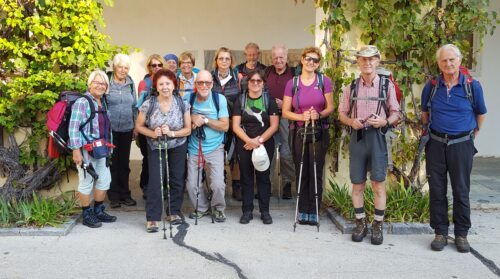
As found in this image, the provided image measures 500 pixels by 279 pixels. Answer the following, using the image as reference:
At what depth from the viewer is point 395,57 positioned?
5926 mm

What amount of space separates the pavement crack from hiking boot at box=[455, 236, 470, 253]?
2.08 metres

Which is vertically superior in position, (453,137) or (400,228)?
(453,137)

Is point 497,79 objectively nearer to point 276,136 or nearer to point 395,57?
point 395,57

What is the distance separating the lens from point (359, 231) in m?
5.11

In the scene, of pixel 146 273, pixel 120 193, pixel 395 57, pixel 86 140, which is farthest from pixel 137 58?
pixel 146 273

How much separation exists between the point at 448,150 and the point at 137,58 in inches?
228

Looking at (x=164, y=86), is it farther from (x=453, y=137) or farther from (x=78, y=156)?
(x=453, y=137)

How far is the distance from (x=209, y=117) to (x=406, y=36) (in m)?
2.38

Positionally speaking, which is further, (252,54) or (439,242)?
(252,54)

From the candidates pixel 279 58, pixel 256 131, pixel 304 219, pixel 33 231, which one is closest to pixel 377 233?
pixel 304 219

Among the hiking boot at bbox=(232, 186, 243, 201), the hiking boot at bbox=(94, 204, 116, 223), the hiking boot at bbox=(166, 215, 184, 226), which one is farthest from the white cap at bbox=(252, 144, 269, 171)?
the hiking boot at bbox=(94, 204, 116, 223)

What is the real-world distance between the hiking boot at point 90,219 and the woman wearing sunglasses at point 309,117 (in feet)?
7.23

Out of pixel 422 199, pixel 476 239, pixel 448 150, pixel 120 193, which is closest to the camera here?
pixel 448 150

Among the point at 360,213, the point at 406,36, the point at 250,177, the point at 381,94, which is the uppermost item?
the point at 406,36
